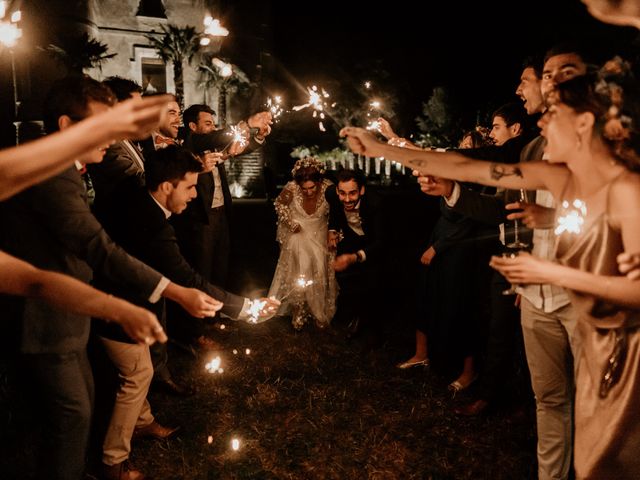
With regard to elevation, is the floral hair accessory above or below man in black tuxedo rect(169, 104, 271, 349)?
above

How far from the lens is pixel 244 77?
109 ft

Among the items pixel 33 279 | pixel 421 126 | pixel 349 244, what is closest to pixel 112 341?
pixel 33 279

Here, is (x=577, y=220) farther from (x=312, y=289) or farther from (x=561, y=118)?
(x=312, y=289)

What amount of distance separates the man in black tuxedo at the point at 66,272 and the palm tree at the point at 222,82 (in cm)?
3093

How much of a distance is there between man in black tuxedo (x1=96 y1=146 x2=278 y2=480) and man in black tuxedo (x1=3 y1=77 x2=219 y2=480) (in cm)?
53

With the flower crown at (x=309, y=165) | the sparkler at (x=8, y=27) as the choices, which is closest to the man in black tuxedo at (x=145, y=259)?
the sparkler at (x=8, y=27)

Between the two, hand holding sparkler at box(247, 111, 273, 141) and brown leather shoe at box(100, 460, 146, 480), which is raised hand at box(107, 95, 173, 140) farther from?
hand holding sparkler at box(247, 111, 273, 141)

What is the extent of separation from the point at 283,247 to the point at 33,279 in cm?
545

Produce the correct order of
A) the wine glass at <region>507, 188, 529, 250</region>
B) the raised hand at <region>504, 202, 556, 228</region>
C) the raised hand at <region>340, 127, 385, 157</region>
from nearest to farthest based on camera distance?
the wine glass at <region>507, 188, 529, 250</region>
the raised hand at <region>504, 202, 556, 228</region>
the raised hand at <region>340, 127, 385, 157</region>

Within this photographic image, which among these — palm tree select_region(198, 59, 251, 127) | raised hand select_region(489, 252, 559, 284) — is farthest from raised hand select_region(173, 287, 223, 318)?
palm tree select_region(198, 59, 251, 127)

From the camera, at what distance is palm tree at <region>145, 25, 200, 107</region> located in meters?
31.0

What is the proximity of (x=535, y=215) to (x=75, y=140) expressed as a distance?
2674 millimetres

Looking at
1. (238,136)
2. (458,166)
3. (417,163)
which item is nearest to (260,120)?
(238,136)

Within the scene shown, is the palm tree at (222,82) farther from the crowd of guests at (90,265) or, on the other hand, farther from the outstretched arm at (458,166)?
the outstretched arm at (458,166)
